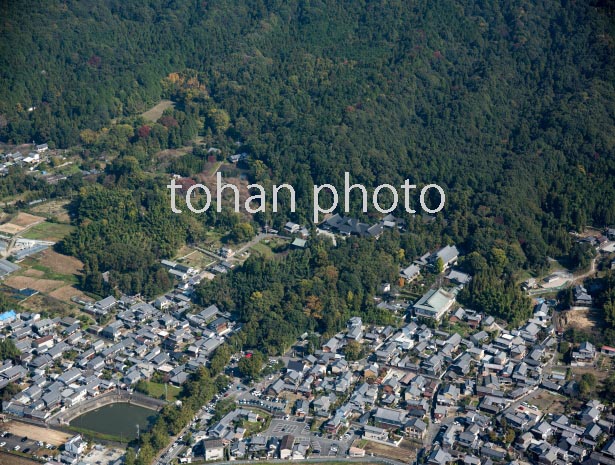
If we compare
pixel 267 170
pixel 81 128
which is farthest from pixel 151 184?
pixel 81 128

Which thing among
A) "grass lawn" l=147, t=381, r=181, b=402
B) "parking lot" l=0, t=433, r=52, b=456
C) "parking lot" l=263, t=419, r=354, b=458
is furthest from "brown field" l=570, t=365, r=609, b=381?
"parking lot" l=0, t=433, r=52, b=456

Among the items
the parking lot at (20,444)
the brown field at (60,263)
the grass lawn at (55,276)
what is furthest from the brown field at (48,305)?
the parking lot at (20,444)

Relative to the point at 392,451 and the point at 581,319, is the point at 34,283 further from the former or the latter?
the point at 581,319

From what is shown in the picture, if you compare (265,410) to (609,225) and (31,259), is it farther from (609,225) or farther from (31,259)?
(609,225)

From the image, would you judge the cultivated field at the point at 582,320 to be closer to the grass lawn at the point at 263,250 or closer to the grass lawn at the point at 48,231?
the grass lawn at the point at 263,250

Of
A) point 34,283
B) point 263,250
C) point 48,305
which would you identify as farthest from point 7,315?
point 263,250

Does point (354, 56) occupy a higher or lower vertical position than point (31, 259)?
higher

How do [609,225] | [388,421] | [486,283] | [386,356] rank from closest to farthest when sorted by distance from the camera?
1. [388,421]
2. [386,356]
3. [486,283]
4. [609,225]

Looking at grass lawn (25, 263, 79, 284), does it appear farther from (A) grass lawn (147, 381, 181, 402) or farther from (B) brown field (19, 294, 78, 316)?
(A) grass lawn (147, 381, 181, 402)
